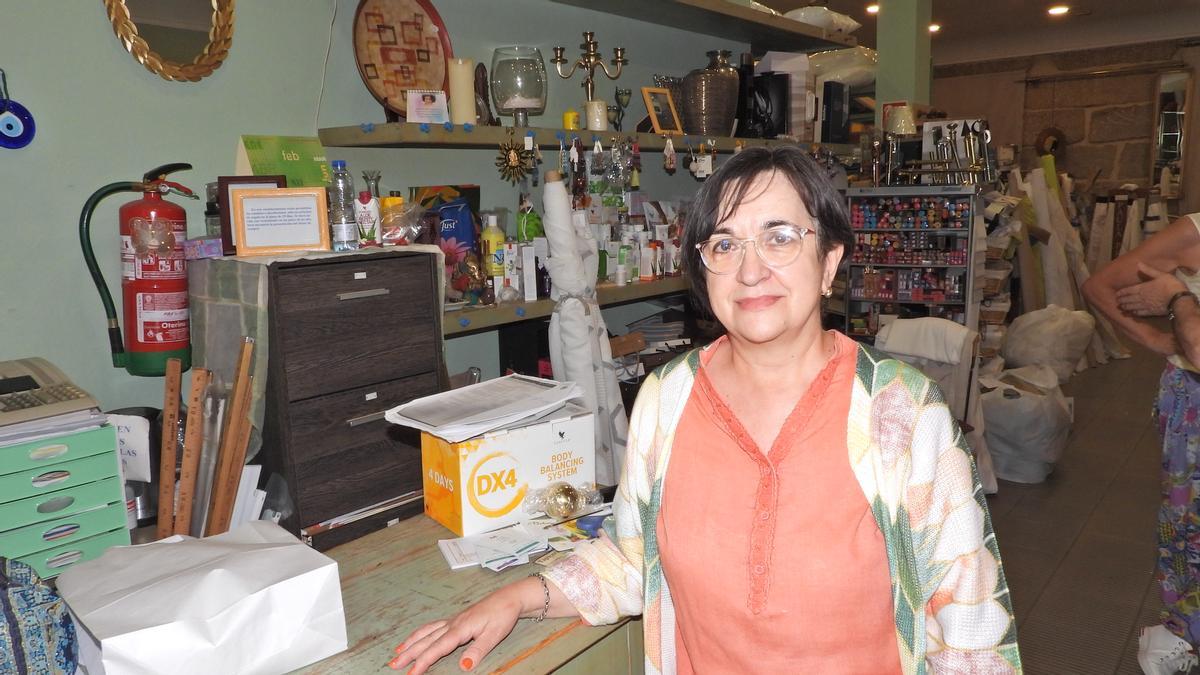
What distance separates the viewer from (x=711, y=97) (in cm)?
346

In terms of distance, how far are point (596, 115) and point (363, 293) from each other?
1.48 meters

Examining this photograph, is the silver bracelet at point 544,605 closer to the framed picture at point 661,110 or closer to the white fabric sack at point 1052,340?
the framed picture at point 661,110

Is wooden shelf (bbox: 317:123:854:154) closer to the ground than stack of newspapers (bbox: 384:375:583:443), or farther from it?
farther from it

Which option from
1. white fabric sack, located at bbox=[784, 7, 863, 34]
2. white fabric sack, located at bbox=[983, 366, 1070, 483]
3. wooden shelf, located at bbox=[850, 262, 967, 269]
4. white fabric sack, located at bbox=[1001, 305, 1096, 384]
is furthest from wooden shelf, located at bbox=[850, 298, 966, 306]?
white fabric sack, located at bbox=[1001, 305, 1096, 384]

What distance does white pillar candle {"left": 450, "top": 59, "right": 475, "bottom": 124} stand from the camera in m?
2.51

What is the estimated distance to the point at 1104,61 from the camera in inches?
382

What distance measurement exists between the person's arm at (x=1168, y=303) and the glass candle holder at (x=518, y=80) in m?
1.94

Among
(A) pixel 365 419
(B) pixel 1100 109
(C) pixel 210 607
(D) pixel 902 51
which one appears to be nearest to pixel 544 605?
(C) pixel 210 607

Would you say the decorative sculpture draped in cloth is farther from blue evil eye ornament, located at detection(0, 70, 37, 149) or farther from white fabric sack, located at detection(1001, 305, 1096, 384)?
white fabric sack, located at detection(1001, 305, 1096, 384)

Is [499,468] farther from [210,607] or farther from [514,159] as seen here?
[514,159]

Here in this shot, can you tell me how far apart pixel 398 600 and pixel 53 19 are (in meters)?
1.66

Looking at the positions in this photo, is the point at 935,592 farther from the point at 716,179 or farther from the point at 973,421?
the point at 973,421

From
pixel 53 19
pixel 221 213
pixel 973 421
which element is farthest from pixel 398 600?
pixel 973 421

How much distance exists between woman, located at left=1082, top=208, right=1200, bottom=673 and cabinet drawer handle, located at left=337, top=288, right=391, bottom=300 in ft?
6.61
